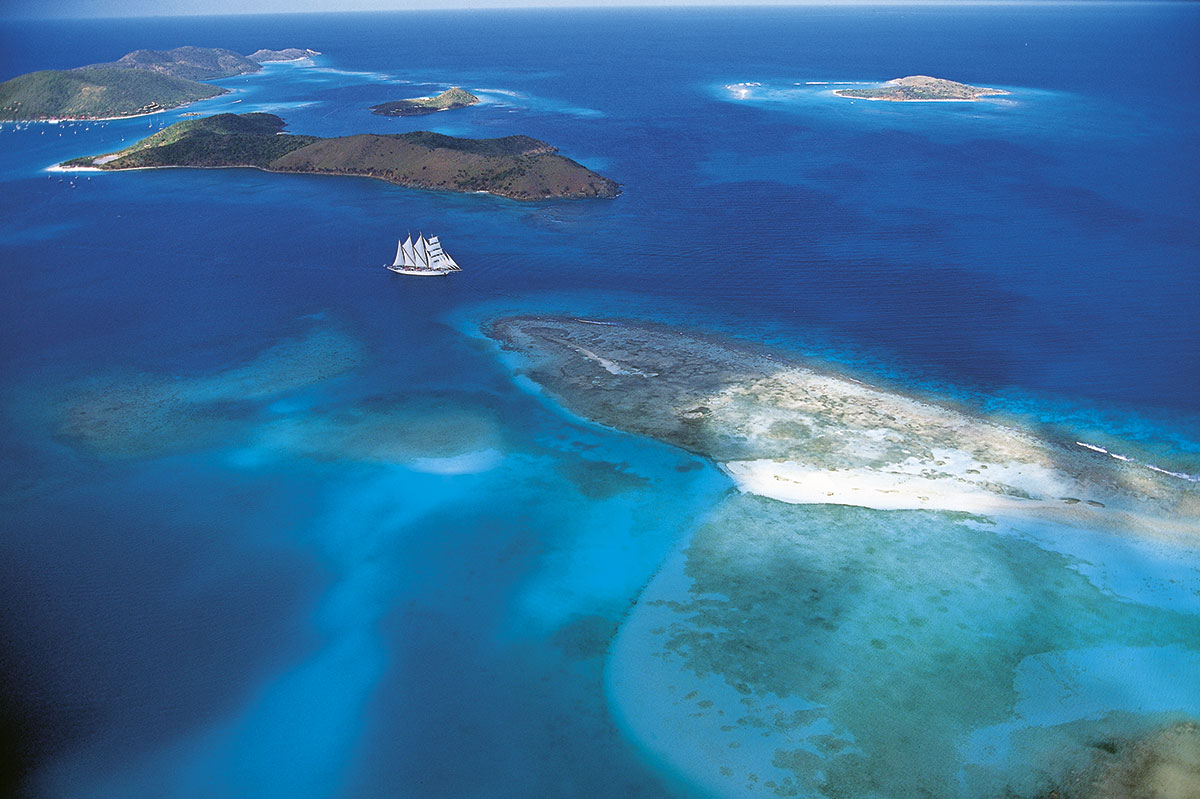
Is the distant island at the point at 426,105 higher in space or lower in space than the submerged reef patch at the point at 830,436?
higher

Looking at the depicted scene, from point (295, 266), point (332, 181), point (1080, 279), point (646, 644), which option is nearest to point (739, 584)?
point (646, 644)

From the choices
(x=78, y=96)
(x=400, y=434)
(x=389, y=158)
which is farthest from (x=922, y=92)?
(x=78, y=96)

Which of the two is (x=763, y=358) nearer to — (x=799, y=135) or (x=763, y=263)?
(x=763, y=263)

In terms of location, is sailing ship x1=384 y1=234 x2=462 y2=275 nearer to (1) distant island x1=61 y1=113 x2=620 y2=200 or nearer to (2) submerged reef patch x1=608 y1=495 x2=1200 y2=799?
(1) distant island x1=61 y1=113 x2=620 y2=200

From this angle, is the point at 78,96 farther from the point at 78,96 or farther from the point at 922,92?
the point at 922,92

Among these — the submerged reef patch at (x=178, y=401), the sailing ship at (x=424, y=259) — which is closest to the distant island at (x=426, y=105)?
the sailing ship at (x=424, y=259)

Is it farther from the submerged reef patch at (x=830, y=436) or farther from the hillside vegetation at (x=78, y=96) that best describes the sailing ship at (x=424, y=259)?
the hillside vegetation at (x=78, y=96)

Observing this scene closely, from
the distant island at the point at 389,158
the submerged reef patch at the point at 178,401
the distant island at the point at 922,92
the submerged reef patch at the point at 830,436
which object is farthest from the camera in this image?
the distant island at the point at 922,92

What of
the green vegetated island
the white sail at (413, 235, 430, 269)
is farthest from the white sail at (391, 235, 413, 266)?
the green vegetated island
